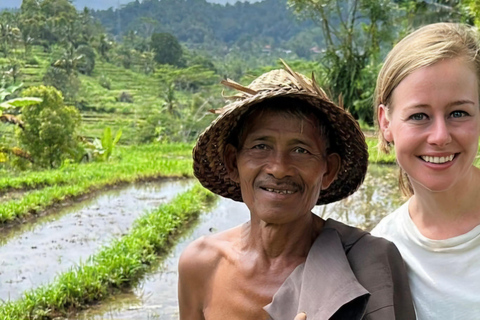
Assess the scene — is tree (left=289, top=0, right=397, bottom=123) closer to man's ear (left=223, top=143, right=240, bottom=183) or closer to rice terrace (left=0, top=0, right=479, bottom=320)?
rice terrace (left=0, top=0, right=479, bottom=320)

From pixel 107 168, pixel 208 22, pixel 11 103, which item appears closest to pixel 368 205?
pixel 107 168

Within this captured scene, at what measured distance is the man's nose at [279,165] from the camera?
62.2 inches

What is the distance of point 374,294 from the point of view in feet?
4.64

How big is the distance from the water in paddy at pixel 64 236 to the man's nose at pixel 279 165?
4.27 meters

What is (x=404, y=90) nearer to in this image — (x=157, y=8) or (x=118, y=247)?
(x=118, y=247)

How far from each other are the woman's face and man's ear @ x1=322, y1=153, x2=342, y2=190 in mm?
177

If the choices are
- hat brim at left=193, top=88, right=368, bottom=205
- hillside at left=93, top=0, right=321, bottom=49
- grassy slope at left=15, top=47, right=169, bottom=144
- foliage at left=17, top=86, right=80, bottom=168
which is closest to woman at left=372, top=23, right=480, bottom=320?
hat brim at left=193, top=88, right=368, bottom=205

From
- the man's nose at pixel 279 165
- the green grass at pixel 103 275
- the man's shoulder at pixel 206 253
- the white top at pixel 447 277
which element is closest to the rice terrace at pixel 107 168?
the green grass at pixel 103 275

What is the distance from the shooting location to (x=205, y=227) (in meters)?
8.09

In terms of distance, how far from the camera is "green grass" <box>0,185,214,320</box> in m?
4.70

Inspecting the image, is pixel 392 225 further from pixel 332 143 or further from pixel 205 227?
pixel 205 227

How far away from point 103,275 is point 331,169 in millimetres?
4103

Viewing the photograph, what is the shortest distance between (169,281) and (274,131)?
4384 mm

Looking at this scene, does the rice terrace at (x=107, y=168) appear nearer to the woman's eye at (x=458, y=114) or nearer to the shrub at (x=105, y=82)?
the shrub at (x=105, y=82)
